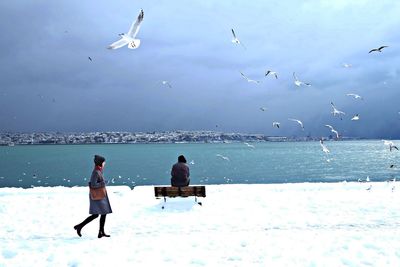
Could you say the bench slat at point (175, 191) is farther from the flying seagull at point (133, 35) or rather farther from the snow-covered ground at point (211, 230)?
the flying seagull at point (133, 35)

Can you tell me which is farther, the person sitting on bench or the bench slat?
the person sitting on bench

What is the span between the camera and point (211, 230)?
10.0 m

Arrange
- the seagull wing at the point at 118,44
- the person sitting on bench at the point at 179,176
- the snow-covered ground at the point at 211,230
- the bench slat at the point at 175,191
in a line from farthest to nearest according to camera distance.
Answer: the person sitting on bench at the point at 179,176, the bench slat at the point at 175,191, the snow-covered ground at the point at 211,230, the seagull wing at the point at 118,44

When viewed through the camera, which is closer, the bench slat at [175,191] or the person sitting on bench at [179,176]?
the bench slat at [175,191]

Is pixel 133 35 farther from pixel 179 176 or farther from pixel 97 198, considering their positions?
pixel 179 176

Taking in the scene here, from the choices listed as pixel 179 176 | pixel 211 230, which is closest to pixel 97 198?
pixel 211 230

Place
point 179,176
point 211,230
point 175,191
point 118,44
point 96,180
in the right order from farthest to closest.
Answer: point 179,176 < point 175,191 < point 211,230 < point 96,180 < point 118,44

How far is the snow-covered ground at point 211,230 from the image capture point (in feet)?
24.7

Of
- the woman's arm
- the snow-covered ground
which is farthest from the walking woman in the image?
the snow-covered ground

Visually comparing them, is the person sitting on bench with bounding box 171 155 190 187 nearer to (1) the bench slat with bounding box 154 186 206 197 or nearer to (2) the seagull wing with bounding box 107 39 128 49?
(1) the bench slat with bounding box 154 186 206 197

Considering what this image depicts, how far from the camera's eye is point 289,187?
60.0ft

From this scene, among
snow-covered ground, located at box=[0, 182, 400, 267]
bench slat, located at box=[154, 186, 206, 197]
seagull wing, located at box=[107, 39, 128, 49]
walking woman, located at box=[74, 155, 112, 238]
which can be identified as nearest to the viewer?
seagull wing, located at box=[107, 39, 128, 49]

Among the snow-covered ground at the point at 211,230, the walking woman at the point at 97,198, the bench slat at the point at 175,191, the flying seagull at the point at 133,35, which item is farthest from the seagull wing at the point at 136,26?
the bench slat at the point at 175,191

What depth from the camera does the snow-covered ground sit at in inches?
296
